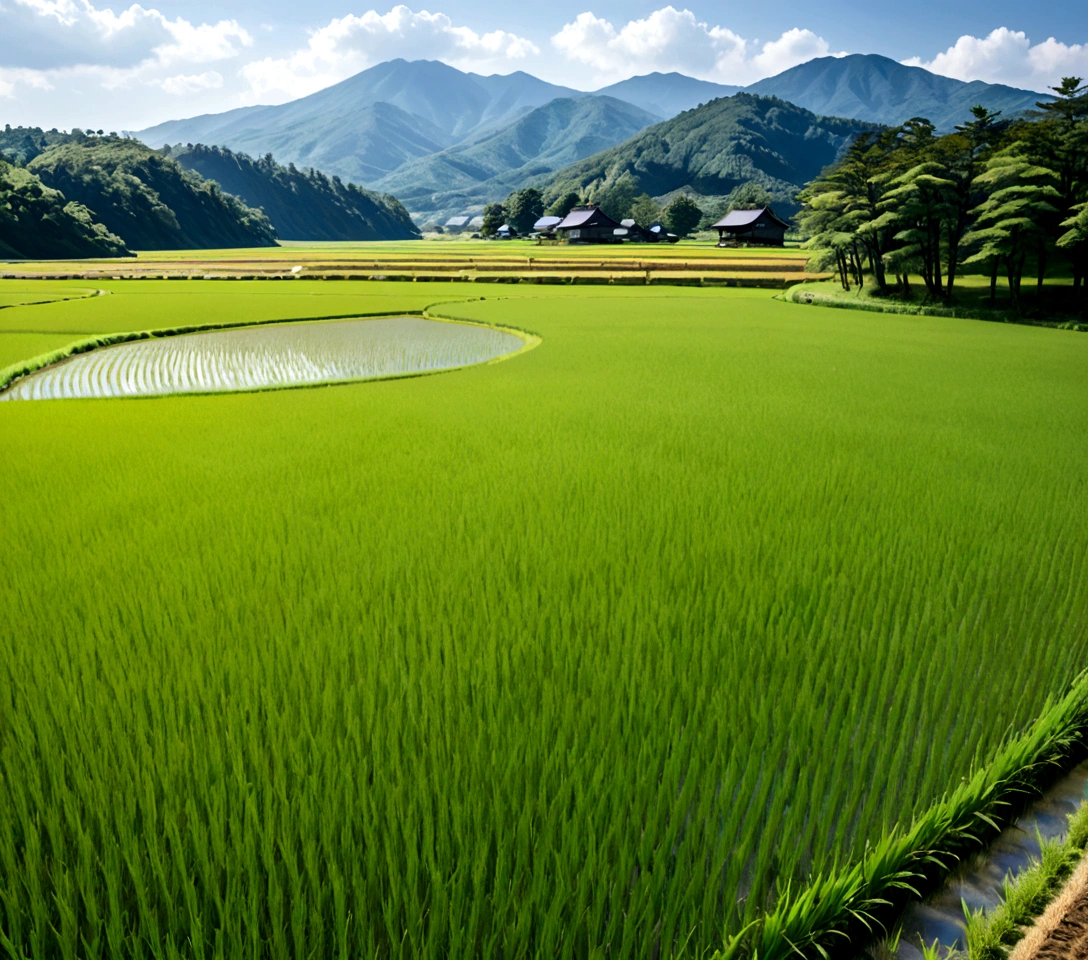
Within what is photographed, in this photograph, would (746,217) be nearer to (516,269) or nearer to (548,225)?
(548,225)

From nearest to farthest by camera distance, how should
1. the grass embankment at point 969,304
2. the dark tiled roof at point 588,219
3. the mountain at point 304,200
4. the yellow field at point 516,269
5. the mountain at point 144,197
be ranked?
1. the grass embankment at point 969,304
2. the yellow field at point 516,269
3. the dark tiled roof at point 588,219
4. the mountain at point 144,197
5. the mountain at point 304,200

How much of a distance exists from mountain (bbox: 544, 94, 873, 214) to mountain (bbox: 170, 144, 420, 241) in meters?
35.9

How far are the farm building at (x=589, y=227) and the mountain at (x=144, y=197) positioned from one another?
49842 mm

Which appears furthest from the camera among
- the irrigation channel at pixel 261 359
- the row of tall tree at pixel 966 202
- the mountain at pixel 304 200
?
the mountain at pixel 304 200

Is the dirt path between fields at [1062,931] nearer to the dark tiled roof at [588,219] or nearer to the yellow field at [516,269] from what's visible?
the yellow field at [516,269]

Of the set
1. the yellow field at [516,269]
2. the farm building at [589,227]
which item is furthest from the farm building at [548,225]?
the yellow field at [516,269]

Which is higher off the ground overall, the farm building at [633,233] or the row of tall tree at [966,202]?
the farm building at [633,233]

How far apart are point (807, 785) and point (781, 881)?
18.7 inches

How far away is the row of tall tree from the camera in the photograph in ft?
66.7

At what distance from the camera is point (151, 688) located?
8.77 feet

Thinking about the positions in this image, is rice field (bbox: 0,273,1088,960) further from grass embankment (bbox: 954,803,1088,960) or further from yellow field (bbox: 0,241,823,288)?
yellow field (bbox: 0,241,823,288)

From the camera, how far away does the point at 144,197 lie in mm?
82688

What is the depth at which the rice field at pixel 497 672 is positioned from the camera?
176cm

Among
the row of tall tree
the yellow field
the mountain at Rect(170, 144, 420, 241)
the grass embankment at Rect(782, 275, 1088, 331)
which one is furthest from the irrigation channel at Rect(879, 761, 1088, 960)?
the mountain at Rect(170, 144, 420, 241)
